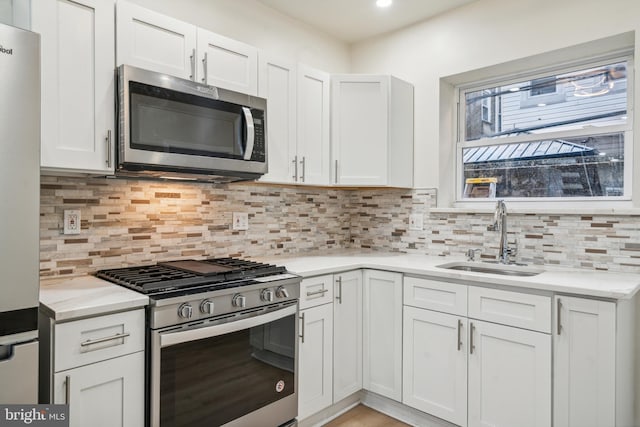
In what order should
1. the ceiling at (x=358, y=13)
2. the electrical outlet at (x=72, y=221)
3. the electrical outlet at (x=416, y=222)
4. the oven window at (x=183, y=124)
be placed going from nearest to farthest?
the oven window at (x=183, y=124) < the electrical outlet at (x=72, y=221) < the ceiling at (x=358, y=13) < the electrical outlet at (x=416, y=222)

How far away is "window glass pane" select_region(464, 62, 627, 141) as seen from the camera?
245 centimetres

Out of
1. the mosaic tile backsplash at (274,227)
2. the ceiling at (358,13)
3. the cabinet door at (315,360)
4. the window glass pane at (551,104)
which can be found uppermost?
the ceiling at (358,13)

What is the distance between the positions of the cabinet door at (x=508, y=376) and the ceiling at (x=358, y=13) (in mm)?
2109

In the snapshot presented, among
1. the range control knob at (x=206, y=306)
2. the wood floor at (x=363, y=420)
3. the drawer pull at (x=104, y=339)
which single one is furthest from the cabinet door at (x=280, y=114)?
the wood floor at (x=363, y=420)

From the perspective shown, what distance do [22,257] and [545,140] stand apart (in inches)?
111

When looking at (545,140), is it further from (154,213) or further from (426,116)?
(154,213)

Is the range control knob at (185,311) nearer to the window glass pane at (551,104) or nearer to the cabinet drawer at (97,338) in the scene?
the cabinet drawer at (97,338)

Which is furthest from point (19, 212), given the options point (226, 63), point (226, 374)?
point (226, 63)

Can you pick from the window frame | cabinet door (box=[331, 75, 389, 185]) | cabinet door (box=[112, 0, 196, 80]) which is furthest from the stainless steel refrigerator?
the window frame

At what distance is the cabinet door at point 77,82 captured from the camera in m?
1.66

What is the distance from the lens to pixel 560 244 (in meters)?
2.43

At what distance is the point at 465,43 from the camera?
2.85 metres

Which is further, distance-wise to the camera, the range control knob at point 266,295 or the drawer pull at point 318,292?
the drawer pull at point 318,292

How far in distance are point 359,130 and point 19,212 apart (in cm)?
211
